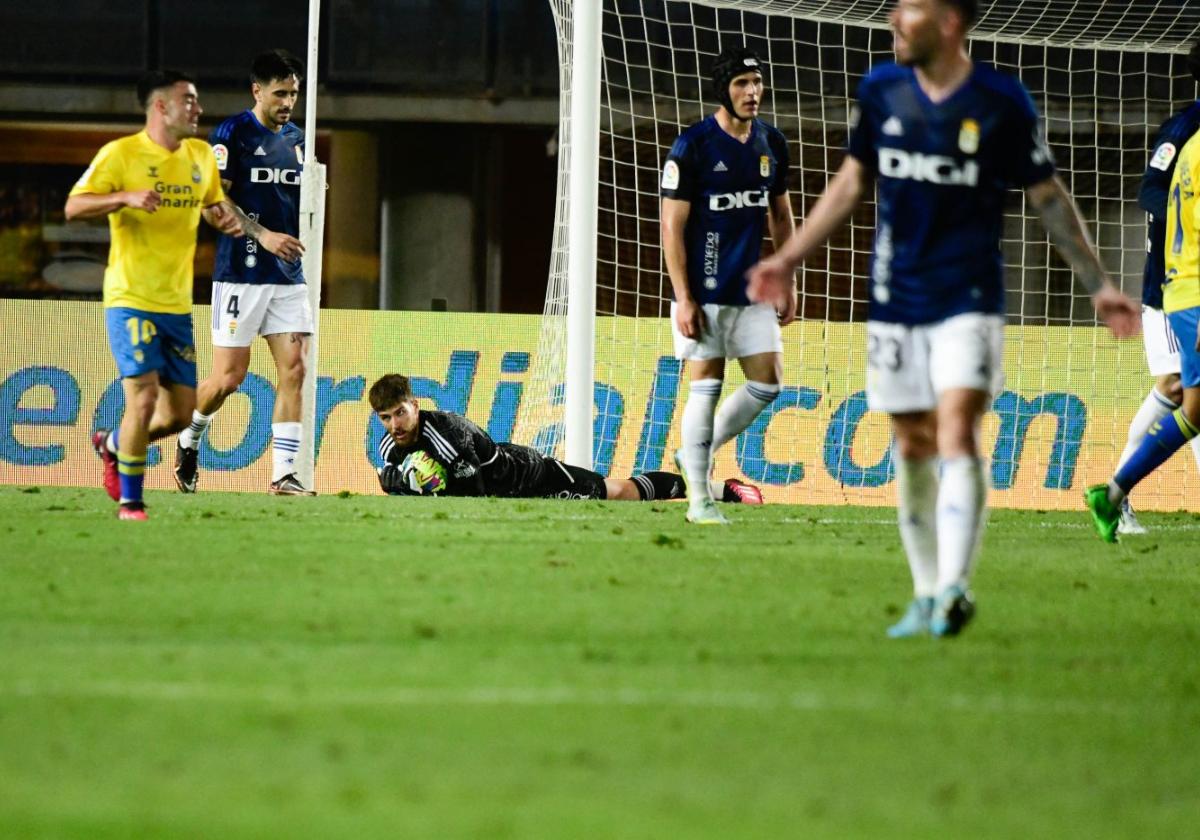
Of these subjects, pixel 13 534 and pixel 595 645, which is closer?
pixel 595 645

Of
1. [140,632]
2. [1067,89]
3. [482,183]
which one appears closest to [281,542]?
[140,632]

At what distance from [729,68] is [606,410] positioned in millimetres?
4467

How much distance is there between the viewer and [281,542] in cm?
756

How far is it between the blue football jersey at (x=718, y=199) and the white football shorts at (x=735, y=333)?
2.0 inches

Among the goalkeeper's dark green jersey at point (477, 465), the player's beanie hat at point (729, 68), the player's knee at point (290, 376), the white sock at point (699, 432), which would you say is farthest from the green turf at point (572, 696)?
the goalkeeper's dark green jersey at point (477, 465)

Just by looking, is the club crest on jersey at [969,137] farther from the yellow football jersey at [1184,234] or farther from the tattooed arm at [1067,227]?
the yellow football jersey at [1184,234]

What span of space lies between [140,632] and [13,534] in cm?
305

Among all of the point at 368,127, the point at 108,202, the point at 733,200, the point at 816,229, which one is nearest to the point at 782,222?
the point at 733,200

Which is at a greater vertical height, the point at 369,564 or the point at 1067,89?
the point at 1067,89

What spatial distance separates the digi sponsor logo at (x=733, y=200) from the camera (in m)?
9.10

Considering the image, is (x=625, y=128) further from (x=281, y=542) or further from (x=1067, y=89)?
(x=281, y=542)

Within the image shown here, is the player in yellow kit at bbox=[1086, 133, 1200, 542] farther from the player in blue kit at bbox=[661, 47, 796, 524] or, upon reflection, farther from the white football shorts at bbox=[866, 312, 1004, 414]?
the white football shorts at bbox=[866, 312, 1004, 414]

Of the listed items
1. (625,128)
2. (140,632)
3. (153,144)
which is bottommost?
(140,632)

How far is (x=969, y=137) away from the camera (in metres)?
5.26
